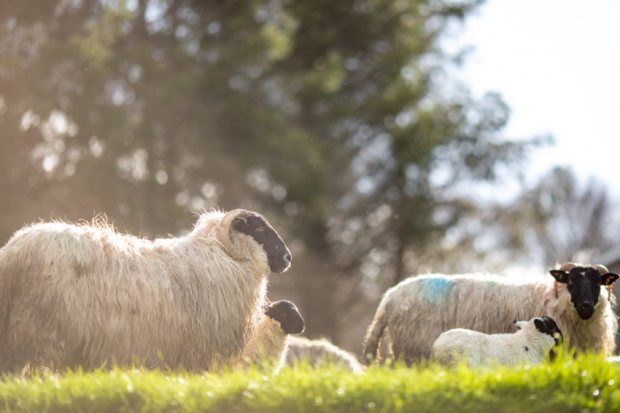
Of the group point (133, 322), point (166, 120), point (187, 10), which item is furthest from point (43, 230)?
point (187, 10)

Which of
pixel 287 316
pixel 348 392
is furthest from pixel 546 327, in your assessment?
pixel 348 392

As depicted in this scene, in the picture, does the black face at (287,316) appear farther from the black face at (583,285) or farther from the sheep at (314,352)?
the black face at (583,285)

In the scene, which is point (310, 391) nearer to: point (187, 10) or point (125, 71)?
point (125, 71)

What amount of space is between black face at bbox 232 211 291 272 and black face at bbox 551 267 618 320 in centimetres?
303

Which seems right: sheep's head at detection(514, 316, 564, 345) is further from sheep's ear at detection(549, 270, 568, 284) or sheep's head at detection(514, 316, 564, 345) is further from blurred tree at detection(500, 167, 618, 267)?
blurred tree at detection(500, 167, 618, 267)

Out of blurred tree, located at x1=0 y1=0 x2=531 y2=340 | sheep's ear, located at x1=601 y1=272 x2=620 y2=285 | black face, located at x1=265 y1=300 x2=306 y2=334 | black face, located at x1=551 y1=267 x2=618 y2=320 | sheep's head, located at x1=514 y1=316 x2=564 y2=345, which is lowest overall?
black face, located at x1=265 y1=300 x2=306 y2=334

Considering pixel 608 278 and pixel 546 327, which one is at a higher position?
pixel 608 278

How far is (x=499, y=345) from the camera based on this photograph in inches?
388

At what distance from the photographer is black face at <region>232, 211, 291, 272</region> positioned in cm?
1094

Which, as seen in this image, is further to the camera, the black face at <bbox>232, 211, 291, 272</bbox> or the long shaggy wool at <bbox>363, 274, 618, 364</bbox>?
the long shaggy wool at <bbox>363, 274, 618, 364</bbox>

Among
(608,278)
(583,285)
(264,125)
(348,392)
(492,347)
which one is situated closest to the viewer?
(348,392)

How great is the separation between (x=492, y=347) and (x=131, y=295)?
3.59m

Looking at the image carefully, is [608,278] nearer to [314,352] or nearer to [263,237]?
[263,237]

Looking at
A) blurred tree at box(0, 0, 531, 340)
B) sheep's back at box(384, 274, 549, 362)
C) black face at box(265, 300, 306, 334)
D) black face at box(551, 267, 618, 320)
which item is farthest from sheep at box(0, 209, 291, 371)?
blurred tree at box(0, 0, 531, 340)
